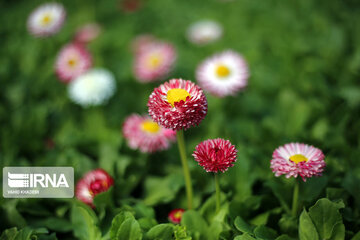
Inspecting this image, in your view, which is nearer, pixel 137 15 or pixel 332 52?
pixel 332 52

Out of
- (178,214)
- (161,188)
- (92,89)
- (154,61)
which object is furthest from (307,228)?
(154,61)

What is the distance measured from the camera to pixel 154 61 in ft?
7.55

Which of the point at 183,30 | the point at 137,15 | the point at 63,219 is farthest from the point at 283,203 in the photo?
the point at 137,15

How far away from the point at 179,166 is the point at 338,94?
1032 millimetres

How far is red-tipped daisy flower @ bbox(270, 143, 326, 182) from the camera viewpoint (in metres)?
1.07

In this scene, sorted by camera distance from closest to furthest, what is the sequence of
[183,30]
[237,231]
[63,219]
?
[237,231], [63,219], [183,30]

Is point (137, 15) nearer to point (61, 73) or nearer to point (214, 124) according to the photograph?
point (61, 73)

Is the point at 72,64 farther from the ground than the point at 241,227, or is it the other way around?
the point at 72,64

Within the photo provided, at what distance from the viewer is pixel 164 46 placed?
244 centimetres

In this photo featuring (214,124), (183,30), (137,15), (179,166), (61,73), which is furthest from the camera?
(137,15)

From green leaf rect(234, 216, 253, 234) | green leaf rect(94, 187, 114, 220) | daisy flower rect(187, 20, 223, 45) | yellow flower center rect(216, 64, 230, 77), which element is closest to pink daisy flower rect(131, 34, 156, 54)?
daisy flower rect(187, 20, 223, 45)

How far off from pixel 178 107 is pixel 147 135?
65cm

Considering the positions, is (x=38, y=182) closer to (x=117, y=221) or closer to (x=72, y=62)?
(x=117, y=221)

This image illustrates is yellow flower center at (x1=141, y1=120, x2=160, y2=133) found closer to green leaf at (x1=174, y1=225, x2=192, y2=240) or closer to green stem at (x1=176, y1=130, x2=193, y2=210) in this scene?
green stem at (x1=176, y1=130, x2=193, y2=210)
